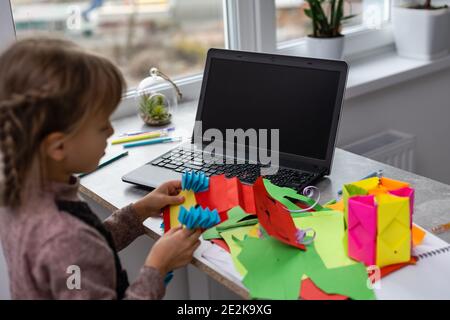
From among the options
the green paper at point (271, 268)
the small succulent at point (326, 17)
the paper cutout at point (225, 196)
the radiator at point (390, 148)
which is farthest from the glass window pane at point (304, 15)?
the green paper at point (271, 268)

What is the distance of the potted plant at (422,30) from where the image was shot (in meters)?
2.07

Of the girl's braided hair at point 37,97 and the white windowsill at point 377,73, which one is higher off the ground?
the girl's braided hair at point 37,97

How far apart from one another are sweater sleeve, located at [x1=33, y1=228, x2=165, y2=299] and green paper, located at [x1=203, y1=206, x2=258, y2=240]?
0.22 m

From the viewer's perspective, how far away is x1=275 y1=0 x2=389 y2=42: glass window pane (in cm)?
200

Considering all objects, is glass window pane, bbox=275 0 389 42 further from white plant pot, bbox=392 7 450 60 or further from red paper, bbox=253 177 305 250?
red paper, bbox=253 177 305 250

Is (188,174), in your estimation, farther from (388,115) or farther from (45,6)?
(388,115)

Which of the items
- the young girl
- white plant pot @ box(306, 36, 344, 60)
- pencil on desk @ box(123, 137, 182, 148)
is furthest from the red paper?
white plant pot @ box(306, 36, 344, 60)

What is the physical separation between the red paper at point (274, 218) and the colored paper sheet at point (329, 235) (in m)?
0.03

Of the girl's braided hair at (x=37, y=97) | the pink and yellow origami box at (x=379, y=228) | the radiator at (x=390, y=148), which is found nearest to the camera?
the girl's braided hair at (x=37, y=97)

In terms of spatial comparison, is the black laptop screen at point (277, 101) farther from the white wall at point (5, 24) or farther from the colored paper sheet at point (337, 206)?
A: the white wall at point (5, 24)

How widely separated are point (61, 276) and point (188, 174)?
0.40m

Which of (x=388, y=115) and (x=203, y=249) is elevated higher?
(x=203, y=249)

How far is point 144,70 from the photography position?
1.79 metres
